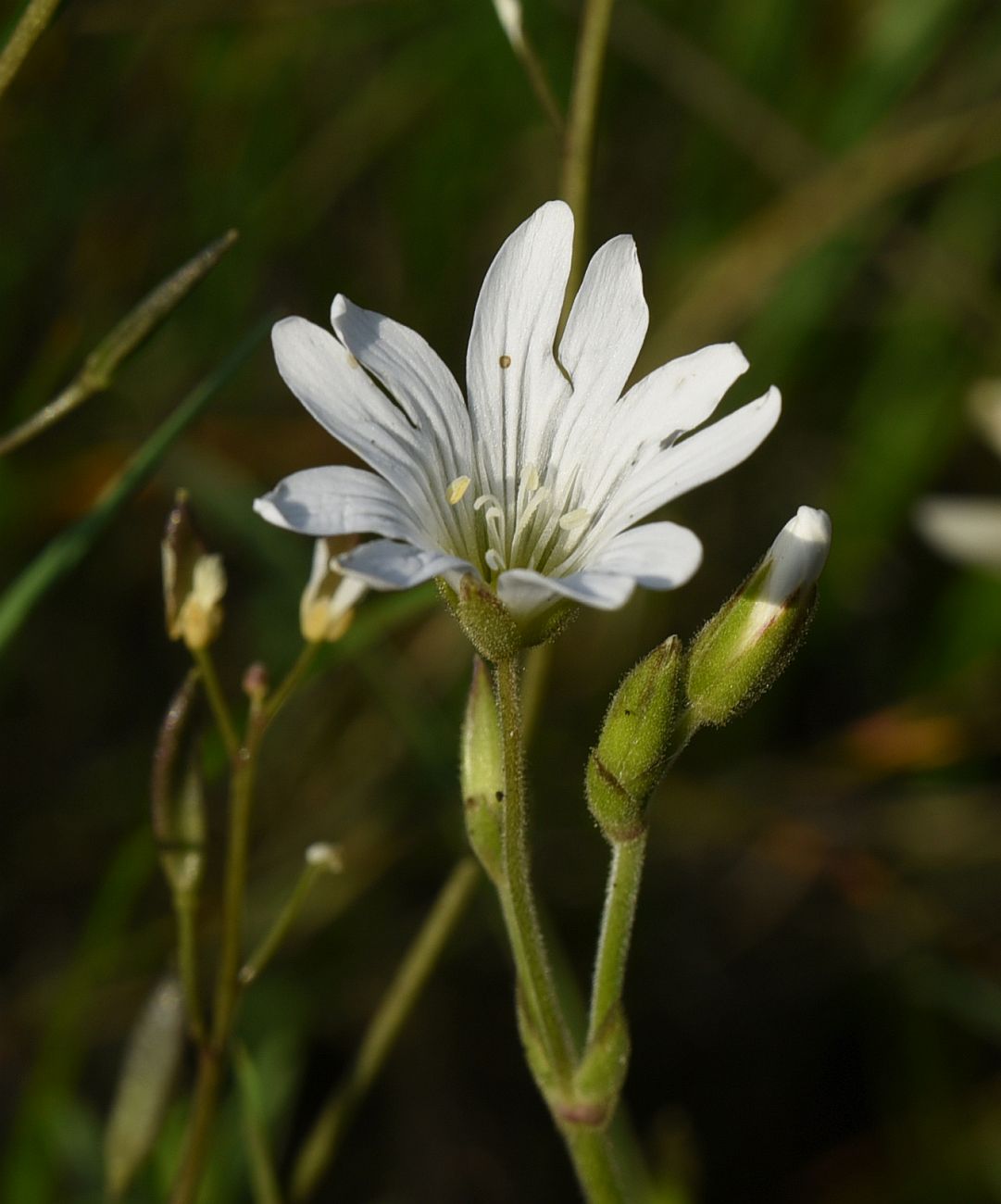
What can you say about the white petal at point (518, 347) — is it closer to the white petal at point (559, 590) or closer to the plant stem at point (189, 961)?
the white petal at point (559, 590)

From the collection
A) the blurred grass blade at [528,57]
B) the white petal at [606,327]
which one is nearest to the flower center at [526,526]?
the white petal at [606,327]

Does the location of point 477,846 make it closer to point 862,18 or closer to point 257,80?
point 257,80

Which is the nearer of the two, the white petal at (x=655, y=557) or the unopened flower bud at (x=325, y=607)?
the white petal at (x=655, y=557)

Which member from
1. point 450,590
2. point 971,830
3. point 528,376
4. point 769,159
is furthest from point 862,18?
point 450,590

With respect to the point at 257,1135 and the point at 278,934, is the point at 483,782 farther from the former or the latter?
the point at 257,1135

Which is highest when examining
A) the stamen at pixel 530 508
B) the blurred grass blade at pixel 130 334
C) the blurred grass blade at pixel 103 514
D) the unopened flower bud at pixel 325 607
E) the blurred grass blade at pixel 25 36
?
the blurred grass blade at pixel 25 36

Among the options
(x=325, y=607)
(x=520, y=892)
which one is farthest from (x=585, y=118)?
(x=520, y=892)
